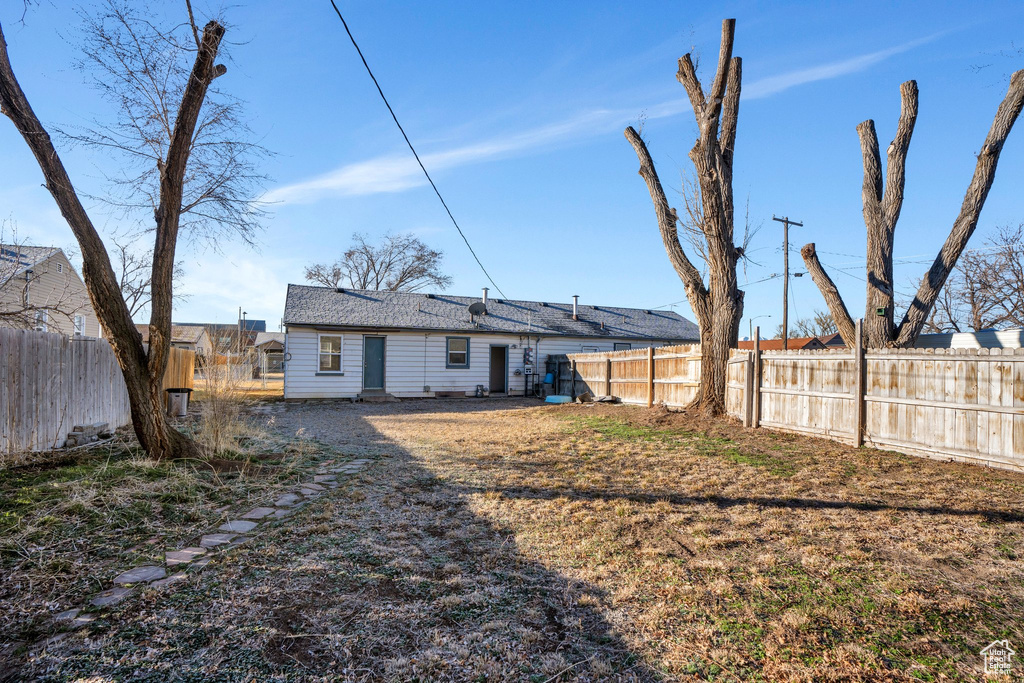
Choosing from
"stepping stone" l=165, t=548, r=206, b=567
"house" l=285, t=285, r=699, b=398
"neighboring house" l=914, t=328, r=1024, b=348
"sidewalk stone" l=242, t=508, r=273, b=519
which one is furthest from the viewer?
"house" l=285, t=285, r=699, b=398

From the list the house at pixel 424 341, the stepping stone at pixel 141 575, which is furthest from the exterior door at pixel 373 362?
the stepping stone at pixel 141 575

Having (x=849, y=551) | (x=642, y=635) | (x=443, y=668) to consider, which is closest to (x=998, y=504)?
(x=849, y=551)

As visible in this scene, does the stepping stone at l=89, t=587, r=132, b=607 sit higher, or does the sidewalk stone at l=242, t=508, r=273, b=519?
the stepping stone at l=89, t=587, r=132, b=607

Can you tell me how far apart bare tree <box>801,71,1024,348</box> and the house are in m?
10.9

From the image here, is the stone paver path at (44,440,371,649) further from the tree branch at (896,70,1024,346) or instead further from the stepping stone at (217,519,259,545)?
the tree branch at (896,70,1024,346)

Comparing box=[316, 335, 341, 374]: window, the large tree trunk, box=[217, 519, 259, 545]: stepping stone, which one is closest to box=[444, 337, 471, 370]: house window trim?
box=[316, 335, 341, 374]: window

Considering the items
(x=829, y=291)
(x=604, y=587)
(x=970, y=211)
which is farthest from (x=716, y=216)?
(x=604, y=587)

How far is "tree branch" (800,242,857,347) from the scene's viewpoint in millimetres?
9219

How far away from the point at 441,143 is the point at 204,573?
8.52 m

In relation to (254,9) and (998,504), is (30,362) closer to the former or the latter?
(254,9)

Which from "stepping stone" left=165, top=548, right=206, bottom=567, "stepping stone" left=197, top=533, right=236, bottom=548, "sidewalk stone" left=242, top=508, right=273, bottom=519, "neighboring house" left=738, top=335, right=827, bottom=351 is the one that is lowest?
"sidewalk stone" left=242, top=508, right=273, bottom=519

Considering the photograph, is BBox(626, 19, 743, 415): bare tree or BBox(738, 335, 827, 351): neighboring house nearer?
BBox(626, 19, 743, 415): bare tree

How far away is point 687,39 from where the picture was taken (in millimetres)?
9992

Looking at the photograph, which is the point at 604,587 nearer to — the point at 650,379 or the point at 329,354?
the point at 650,379
